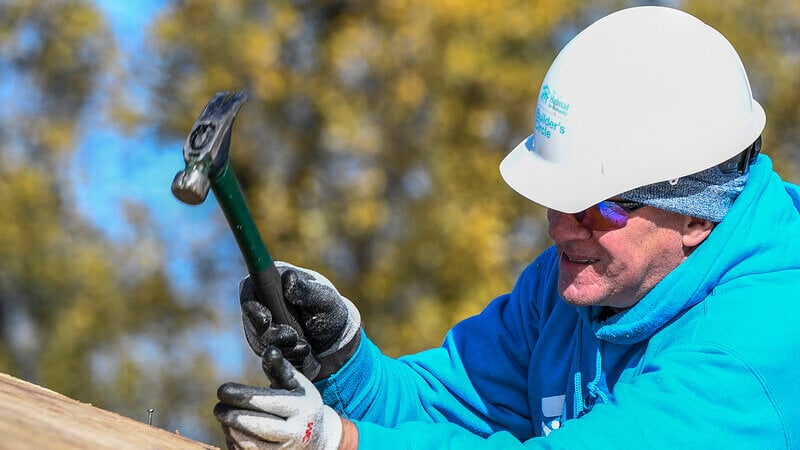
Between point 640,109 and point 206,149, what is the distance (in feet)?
3.58

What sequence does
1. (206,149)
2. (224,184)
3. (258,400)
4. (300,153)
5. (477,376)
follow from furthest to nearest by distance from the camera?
1. (300,153)
2. (477,376)
3. (224,184)
4. (206,149)
5. (258,400)

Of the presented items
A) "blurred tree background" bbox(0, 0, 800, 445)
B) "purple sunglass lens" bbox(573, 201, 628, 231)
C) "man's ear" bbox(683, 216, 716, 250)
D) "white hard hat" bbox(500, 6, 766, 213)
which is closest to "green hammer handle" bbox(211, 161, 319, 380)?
"white hard hat" bbox(500, 6, 766, 213)

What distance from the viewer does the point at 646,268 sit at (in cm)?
261

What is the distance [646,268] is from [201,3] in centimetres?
796

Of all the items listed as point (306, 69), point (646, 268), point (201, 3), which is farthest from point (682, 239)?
point (201, 3)

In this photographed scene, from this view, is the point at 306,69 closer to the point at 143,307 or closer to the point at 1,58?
the point at 143,307

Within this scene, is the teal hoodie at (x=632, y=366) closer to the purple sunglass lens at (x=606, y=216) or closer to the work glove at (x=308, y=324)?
the work glove at (x=308, y=324)

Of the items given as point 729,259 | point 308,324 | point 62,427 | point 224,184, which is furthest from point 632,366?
point 62,427

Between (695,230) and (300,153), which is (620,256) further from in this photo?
(300,153)

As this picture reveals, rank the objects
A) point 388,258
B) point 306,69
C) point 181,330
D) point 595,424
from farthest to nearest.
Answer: point 181,330
point 306,69
point 388,258
point 595,424

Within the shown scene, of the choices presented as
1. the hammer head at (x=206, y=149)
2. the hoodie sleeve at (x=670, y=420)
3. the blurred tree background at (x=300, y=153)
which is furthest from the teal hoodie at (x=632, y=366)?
the blurred tree background at (x=300, y=153)

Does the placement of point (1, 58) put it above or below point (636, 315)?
above

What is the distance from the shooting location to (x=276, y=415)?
6.89 ft

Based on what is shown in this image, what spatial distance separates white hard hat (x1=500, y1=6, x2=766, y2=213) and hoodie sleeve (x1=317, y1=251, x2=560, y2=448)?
70 centimetres
